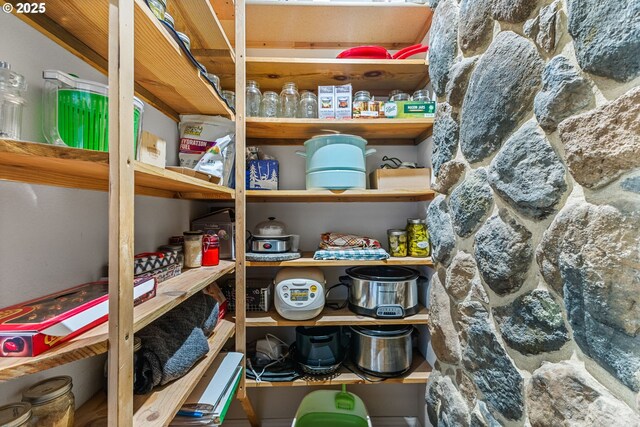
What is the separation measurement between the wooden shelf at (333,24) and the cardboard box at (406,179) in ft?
2.71

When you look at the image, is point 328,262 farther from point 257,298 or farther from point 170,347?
point 170,347

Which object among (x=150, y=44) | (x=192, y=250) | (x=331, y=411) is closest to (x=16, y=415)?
(x=192, y=250)

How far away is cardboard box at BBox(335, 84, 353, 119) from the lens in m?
1.45

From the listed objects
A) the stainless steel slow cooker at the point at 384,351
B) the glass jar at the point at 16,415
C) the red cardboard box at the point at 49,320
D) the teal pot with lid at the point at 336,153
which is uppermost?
the teal pot with lid at the point at 336,153

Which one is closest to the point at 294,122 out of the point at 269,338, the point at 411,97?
the point at 411,97

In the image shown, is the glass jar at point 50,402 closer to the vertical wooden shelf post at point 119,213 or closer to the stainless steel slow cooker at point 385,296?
the vertical wooden shelf post at point 119,213

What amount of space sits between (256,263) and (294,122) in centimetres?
74

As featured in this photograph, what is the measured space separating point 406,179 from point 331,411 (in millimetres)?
1312

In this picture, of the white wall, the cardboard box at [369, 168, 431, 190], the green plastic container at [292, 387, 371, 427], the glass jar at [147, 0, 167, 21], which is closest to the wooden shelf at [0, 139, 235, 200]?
the white wall

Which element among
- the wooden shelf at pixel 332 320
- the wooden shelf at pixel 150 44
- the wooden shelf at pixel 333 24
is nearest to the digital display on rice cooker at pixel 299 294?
the wooden shelf at pixel 332 320

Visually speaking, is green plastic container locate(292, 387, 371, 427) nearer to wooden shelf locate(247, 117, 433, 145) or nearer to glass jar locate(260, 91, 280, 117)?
wooden shelf locate(247, 117, 433, 145)

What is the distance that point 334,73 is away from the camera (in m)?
1.50

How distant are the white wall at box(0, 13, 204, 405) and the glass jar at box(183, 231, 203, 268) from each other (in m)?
0.36

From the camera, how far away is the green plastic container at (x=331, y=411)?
146 cm
